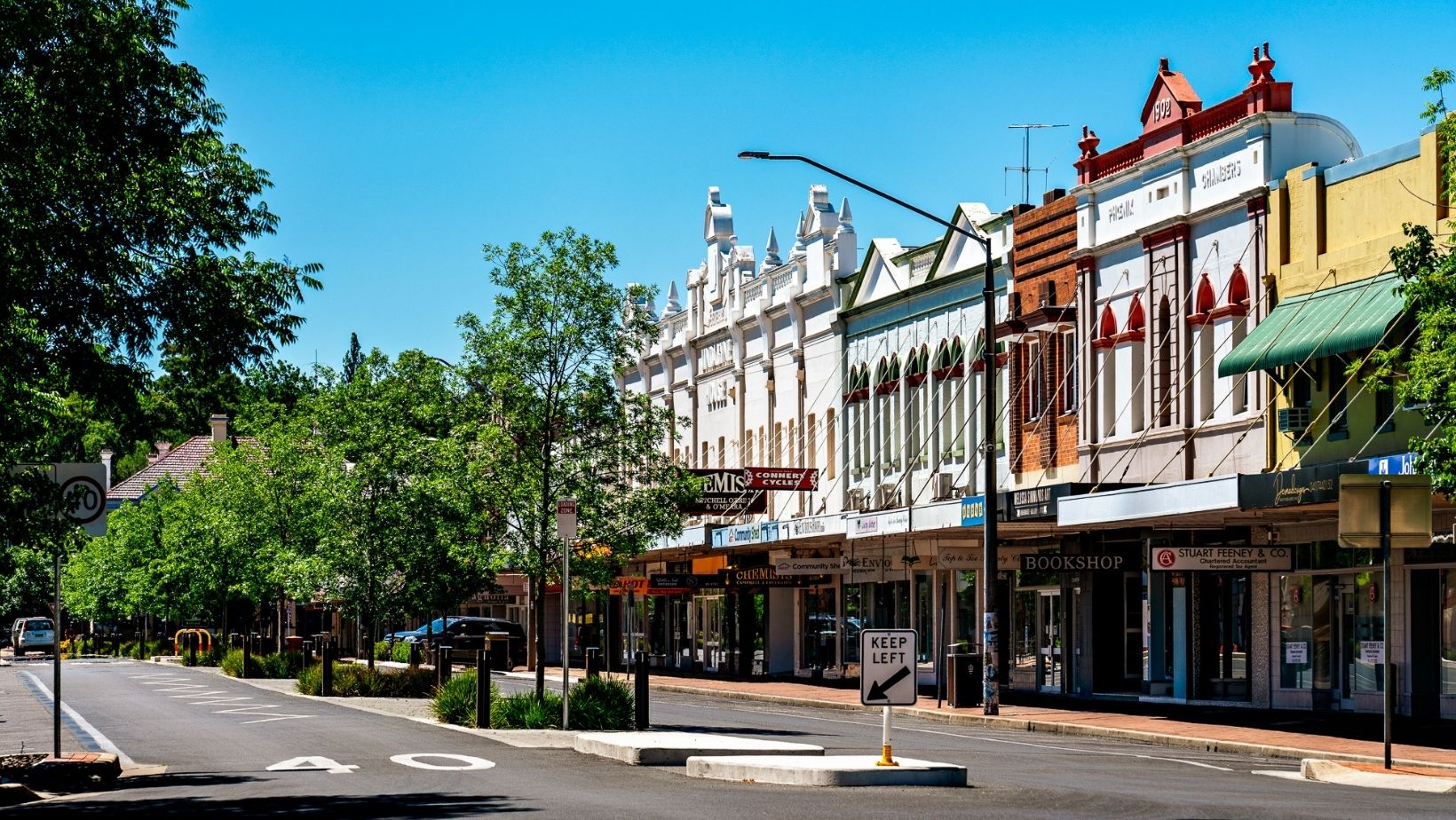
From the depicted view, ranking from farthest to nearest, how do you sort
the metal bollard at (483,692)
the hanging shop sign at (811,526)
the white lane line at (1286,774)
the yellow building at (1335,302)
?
the hanging shop sign at (811,526)
the yellow building at (1335,302)
the metal bollard at (483,692)
the white lane line at (1286,774)

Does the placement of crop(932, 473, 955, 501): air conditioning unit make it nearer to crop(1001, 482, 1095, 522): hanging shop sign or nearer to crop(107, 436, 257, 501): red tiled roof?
crop(1001, 482, 1095, 522): hanging shop sign

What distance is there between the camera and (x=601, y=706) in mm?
25703

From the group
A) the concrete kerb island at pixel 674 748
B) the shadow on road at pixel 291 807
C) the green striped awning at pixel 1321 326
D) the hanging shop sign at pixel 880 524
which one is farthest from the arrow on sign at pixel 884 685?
the hanging shop sign at pixel 880 524

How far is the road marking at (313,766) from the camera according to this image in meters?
19.8

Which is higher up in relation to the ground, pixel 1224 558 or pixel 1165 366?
pixel 1165 366

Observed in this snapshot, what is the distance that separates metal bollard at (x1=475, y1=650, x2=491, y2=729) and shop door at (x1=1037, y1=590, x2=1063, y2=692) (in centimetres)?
1564

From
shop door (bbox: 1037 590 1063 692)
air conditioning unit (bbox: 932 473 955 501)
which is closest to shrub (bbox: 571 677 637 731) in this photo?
shop door (bbox: 1037 590 1063 692)

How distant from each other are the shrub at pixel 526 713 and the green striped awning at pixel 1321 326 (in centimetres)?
1206

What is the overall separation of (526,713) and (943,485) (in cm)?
1880

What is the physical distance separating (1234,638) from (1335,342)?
738 cm

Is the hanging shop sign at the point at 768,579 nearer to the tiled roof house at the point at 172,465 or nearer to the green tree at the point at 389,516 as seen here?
the green tree at the point at 389,516

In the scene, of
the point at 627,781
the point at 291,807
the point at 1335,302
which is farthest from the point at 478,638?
the point at 291,807

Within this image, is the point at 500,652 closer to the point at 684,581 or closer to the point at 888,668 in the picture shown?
the point at 684,581

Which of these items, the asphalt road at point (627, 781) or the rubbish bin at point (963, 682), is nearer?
the asphalt road at point (627, 781)
